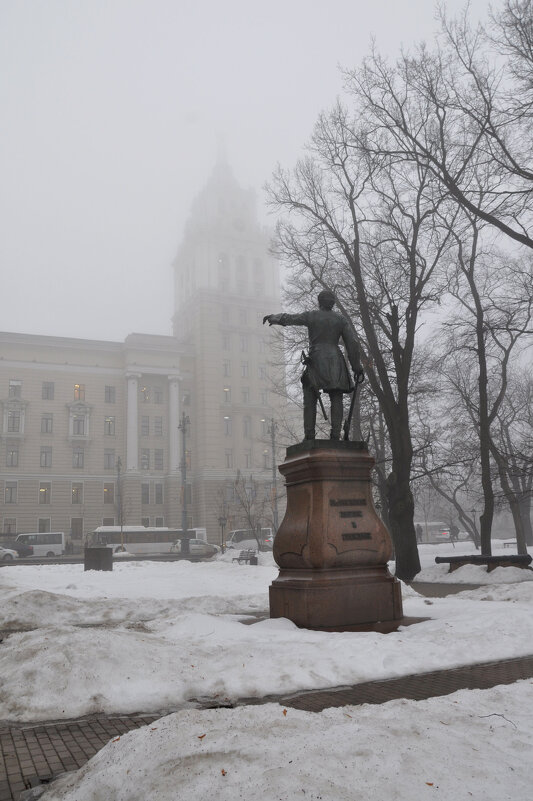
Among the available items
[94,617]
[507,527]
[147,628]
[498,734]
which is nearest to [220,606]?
[94,617]

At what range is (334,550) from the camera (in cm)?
793

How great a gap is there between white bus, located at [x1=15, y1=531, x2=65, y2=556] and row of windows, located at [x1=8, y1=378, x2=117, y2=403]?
21.1 meters

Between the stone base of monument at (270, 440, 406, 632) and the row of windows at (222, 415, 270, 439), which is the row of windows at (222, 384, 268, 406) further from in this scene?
the stone base of monument at (270, 440, 406, 632)

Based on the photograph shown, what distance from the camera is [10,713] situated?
15.2 feet

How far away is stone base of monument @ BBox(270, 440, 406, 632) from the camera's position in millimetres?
7793

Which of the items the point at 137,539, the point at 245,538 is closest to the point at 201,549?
the point at 137,539

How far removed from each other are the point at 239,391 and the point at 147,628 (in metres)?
75.4

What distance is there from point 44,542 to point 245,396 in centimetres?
3398

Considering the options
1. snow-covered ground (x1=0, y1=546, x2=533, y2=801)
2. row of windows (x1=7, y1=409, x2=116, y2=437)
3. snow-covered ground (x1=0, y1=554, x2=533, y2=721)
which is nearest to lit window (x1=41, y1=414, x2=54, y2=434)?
row of windows (x1=7, y1=409, x2=116, y2=437)

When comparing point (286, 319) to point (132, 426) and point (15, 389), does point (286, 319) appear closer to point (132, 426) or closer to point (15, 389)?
point (132, 426)

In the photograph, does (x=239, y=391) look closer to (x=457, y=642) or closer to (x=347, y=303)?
(x=347, y=303)

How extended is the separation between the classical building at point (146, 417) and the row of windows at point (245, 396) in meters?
0.18

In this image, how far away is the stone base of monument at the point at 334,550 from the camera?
7.79 metres

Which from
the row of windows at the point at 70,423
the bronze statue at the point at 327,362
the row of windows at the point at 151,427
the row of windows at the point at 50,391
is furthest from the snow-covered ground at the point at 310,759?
the row of windows at the point at 151,427
